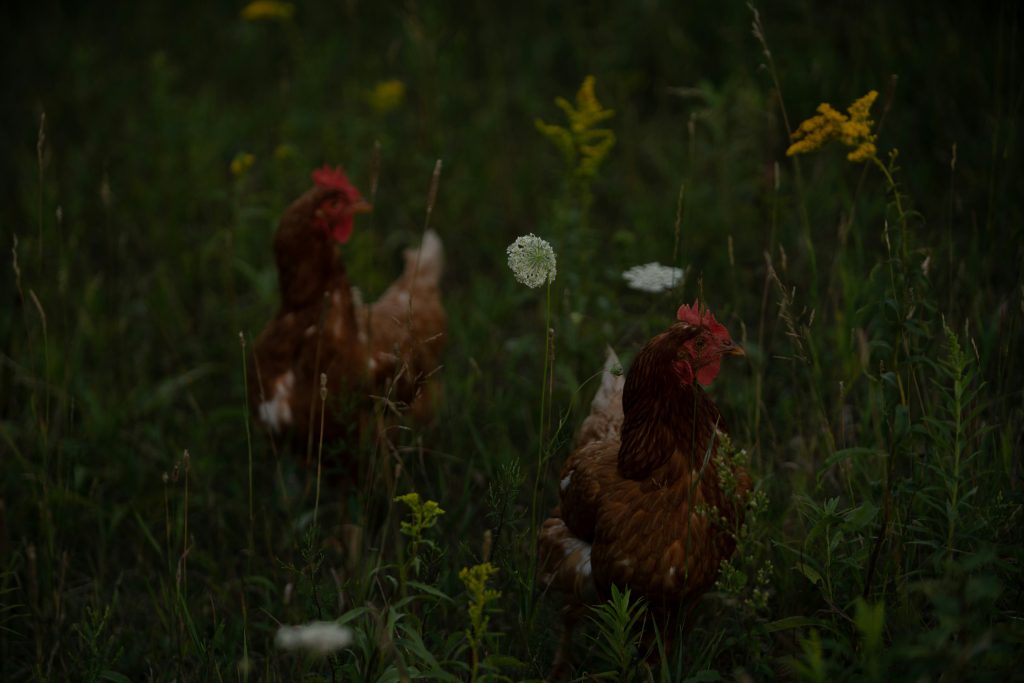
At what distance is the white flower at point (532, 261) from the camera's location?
6.46ft

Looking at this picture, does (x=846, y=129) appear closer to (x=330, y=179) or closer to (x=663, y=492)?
(x=663, y=492)

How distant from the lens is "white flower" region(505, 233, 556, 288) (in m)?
1.97

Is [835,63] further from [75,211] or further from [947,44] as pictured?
[75,211]

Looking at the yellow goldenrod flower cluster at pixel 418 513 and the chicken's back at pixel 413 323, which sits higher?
the yellow goldenrod flower cluster at pixel 418 513

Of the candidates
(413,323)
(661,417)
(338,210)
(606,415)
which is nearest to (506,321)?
(413,323)

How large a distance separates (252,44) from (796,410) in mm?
4990

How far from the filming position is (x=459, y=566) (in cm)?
270

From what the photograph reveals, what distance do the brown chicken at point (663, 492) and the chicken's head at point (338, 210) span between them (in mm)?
1413

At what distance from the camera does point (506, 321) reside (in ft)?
13.2

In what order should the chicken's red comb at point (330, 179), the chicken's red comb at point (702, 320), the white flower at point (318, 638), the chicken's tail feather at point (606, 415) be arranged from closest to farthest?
1. the white flower at point (318, 638)
2. the chicken's red comb at point (702, 320)
3. the chicken's tail feather at point (606, 415)
4. the chicken's red comb at point (330, 179)

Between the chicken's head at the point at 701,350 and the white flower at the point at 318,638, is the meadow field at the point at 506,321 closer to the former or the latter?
the chicken's head at the point at 701,350

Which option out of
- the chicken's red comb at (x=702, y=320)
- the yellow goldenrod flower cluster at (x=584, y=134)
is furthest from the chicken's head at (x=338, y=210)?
the chicken's red comb at (x=702, y=320)

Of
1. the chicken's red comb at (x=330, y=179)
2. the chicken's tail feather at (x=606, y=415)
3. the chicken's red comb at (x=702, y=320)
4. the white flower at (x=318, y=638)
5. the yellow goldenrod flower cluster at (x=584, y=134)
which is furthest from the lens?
the chicken's red comb at (x=330, y=179)

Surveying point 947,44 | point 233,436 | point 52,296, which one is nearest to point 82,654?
point 233,436
